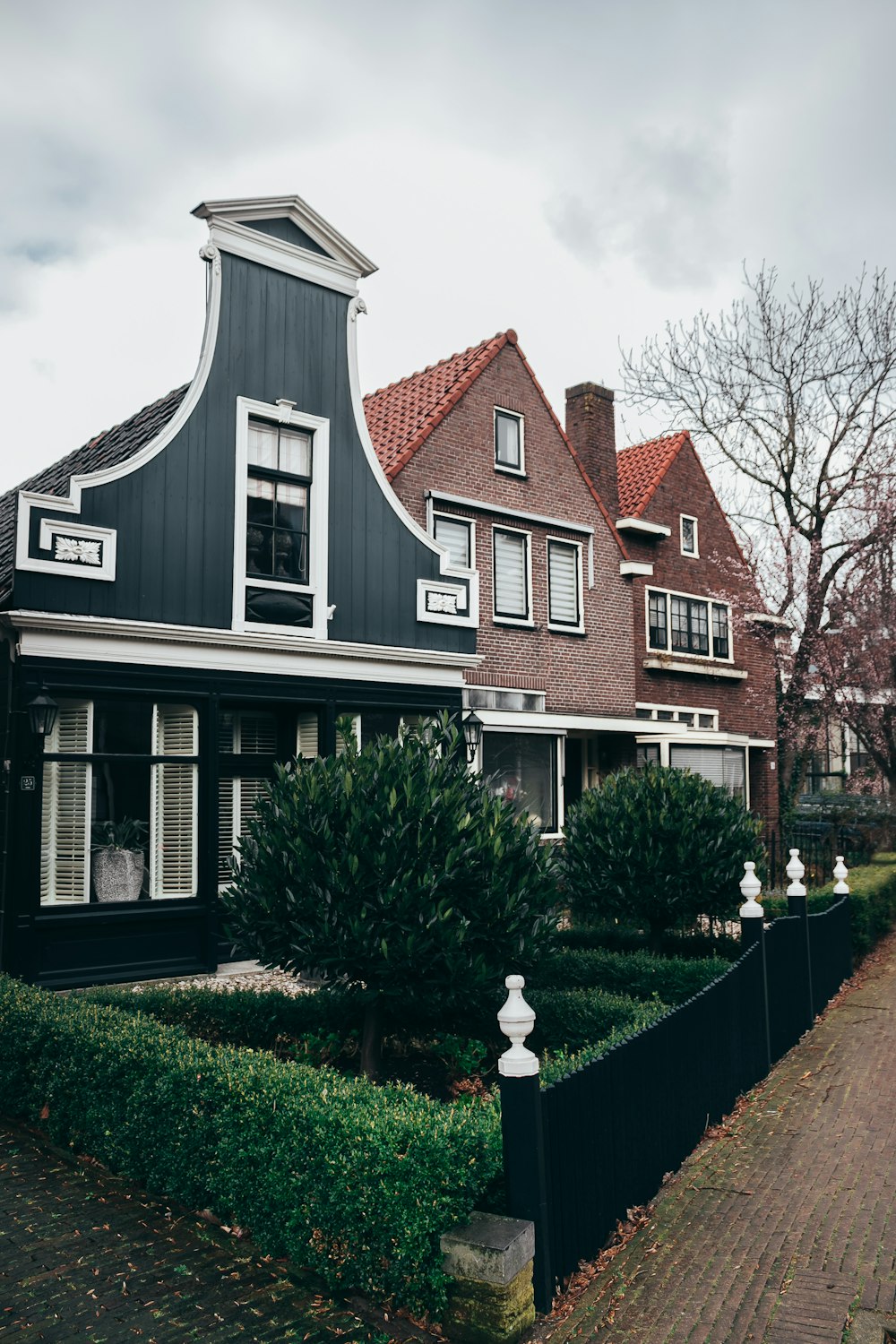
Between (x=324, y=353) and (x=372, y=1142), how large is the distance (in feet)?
38.6

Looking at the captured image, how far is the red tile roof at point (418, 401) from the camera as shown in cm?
1791

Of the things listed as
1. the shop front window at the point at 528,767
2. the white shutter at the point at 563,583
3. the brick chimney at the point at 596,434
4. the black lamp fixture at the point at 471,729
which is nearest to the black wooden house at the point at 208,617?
the black lamp fixture at the point at 471,729

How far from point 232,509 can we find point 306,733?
314cm

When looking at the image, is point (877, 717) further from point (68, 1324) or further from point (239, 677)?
point (68, 1324)

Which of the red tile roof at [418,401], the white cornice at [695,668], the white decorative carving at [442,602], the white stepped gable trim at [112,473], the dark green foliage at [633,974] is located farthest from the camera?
the white cornice at [695,668]

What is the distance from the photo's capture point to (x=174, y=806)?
12.7 m

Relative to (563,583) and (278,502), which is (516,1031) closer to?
(278,502)

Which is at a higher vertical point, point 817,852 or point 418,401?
point 418,401

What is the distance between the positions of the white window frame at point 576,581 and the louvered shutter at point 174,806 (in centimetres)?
893

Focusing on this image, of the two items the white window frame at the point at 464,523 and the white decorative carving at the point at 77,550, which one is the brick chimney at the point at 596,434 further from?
the white decorative carving at the point at 77,550

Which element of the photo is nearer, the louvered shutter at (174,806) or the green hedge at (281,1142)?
the green hedge at (281,1142)

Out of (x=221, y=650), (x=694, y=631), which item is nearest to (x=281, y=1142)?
(x=221, y=650)

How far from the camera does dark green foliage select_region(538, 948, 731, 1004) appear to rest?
1071cm

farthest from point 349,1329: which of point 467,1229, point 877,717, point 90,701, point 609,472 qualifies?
point 877,717
